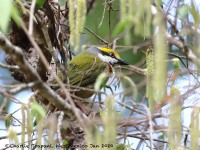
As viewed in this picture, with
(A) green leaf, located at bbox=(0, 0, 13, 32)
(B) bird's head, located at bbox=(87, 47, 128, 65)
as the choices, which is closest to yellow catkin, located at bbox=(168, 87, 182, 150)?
(A) green leaf, located at bbox=(0, 0, 13, 32)

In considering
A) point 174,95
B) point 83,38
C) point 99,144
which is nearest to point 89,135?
point 99,144

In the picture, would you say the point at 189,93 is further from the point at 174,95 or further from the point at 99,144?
the point at 99,144

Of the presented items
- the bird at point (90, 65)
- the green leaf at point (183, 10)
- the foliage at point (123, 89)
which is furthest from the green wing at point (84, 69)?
the green leaf at point (183, 10)

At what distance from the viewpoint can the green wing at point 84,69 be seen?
112 inches

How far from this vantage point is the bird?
2.89 meters

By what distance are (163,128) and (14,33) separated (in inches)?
48.8

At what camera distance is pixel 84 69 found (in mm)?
3018

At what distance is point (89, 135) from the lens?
4.33 ft

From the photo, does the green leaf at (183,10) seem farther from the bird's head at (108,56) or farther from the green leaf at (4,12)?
the bird's head at (108,56)

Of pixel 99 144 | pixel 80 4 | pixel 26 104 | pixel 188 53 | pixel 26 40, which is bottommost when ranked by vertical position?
pixel 99 144

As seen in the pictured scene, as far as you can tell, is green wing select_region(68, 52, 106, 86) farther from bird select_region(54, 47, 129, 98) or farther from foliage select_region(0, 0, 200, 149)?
foliage select_region(0, 0, 200, 149)

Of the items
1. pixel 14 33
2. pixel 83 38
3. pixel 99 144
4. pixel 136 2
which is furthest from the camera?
pixel 83 38

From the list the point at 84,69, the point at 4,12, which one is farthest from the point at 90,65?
the point at 4,12

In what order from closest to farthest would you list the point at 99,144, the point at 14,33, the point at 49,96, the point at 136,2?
the point at 136,2 < the point at 99,144 < the point at 49,96 < the point at 14,33
